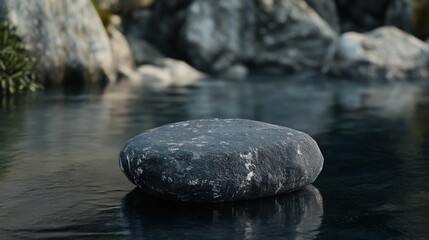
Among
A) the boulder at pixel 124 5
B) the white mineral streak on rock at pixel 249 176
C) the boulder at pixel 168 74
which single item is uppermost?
the boulder at pixel 124 5

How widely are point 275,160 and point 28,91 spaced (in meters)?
12.1

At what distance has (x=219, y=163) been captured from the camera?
5816mm

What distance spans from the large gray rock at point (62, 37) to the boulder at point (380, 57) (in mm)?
8056

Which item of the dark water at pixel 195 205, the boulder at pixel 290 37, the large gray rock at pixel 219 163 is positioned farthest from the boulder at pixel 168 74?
the large gray rock at pixel 219 163

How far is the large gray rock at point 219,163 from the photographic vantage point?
228 inches

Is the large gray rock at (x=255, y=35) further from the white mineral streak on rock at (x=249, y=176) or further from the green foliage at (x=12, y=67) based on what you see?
the white mineral streak on rock at (x=249, y=176)

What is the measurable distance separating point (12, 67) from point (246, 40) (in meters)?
15.1

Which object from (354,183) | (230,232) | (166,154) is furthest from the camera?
(354,183)

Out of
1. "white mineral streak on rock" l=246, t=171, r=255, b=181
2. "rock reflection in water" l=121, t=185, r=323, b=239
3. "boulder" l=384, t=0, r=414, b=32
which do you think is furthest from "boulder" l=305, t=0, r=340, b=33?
"white mineral streak on rock" l=246, t=171, r=255, b=181

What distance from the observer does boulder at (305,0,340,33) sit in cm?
3180

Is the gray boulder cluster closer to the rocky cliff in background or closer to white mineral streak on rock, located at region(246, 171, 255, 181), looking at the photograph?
the rocky cliff in background

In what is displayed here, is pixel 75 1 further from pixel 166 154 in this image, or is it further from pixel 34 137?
pixel 166 154

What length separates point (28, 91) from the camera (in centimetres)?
1714

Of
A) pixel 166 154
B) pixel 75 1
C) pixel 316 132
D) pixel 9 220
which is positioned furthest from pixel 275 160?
pixel 75 1
